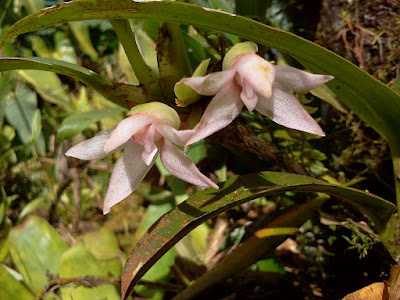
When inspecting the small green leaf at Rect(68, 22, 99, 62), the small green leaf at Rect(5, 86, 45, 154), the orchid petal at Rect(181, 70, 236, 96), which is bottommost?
the small green leaf at Rect(5, 86, 45, 154)

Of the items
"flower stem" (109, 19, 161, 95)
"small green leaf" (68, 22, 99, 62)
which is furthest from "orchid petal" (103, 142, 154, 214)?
"small green leaf" (68, 22, 99, 62)

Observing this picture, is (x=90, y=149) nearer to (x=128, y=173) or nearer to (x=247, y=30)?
(x=128, y=173)

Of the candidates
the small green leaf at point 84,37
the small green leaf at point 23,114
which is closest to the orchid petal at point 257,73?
the small green leaf at point 23,114

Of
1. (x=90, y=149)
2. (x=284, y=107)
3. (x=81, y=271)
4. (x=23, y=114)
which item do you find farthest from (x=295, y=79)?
(x=23, y=114)

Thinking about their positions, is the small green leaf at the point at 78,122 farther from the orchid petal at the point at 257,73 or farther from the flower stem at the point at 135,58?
the orchid petal at the point at 257,73

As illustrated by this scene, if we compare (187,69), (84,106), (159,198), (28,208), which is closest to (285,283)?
(159,198)

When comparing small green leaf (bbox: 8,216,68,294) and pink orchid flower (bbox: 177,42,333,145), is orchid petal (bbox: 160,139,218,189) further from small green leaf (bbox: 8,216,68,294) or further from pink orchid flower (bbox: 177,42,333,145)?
small green leaf (bbox: 8,216,68,294)

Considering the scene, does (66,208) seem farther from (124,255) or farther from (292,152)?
(292,152)

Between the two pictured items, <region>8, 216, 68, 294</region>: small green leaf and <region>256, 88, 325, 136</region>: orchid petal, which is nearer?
<region>256, 88, 325, 136</region>: orchid petal
